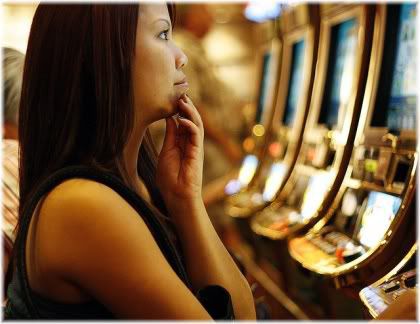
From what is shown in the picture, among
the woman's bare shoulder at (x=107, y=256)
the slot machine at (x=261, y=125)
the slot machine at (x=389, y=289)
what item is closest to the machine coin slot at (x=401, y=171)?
the slot machine at (x=389, y=289)

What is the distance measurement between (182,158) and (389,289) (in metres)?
0.55

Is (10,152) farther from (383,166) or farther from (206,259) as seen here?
(383,166)

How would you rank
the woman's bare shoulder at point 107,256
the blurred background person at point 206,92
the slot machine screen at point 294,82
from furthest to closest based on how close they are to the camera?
the blurred background person at point 206,92 < the slot machine screen at point 294,82 < the woman's bare shoulder at point 107,256

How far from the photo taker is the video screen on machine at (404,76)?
1.85 meters

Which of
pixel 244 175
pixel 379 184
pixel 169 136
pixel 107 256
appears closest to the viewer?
pixel 107 256

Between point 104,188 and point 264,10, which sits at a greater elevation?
point 264,10

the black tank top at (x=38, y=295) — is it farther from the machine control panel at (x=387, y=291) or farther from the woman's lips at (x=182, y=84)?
the machine control panel at (x=387, y=291)

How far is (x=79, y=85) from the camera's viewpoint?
1.02 meters

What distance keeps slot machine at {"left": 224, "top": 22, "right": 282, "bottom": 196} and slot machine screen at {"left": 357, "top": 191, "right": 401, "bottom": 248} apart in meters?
1.55

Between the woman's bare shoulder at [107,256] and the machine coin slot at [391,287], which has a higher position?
the woman's bare shoulder at [107,256]

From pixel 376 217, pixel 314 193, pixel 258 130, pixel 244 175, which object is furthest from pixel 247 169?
pixel 376 217

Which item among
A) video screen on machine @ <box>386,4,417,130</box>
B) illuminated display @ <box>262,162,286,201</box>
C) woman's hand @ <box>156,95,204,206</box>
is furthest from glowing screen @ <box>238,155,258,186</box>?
woman's hand @ <box>156,95,204,206</box>

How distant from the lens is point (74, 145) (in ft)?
3.44

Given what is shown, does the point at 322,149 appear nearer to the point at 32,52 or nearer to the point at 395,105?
the point at 395,105
